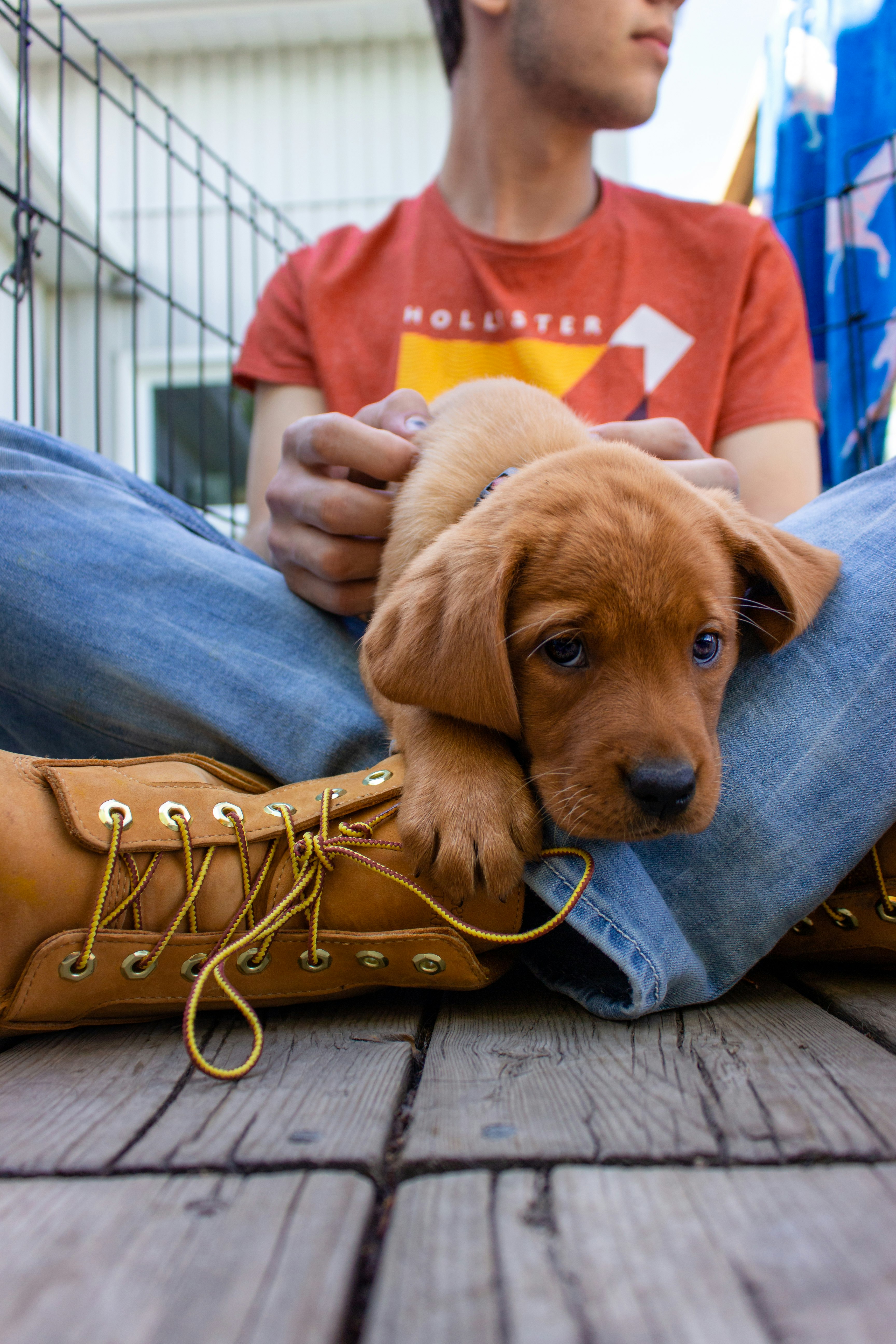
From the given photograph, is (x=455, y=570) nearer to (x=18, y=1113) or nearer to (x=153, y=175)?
(x=18, y=1113)

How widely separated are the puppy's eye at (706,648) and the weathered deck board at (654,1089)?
674mm

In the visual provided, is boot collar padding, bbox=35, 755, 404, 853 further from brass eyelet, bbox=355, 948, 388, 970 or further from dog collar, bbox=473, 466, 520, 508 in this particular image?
dog collar, bbox=473, 466, 520, 508

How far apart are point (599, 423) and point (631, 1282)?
3192 mm

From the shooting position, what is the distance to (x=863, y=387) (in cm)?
458

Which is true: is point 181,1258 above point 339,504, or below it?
below

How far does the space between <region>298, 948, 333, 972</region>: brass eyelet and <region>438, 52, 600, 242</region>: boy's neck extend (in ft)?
11.1

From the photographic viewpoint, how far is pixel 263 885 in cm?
174

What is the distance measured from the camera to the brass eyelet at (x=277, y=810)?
1779mm

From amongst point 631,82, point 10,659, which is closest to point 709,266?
point 631,82

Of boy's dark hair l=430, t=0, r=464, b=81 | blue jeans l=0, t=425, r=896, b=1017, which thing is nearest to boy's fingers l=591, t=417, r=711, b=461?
blue jeans l=0, t=425, r=896, b=1017

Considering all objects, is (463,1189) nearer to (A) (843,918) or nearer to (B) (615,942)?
(B) (615,942)

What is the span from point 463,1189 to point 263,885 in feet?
2.80

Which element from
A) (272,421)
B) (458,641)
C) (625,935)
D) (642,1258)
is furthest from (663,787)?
(272,421)

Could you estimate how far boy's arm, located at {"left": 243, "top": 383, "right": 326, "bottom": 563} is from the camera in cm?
398
